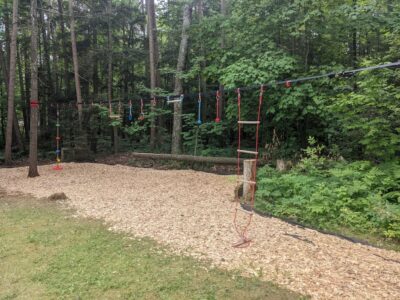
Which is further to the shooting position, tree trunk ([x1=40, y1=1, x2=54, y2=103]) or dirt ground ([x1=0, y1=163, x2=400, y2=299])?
tree trunk ([x1=40, y1=1, x2=54, y2=103])

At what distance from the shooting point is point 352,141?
6.27 meters

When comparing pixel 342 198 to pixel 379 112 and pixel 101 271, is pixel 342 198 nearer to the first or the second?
pixel 379 112

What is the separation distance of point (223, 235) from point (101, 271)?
1.65 m

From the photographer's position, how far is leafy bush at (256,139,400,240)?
3.97 metres

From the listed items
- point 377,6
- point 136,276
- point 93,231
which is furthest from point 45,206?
point 377,6

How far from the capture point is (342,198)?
4.48 metres

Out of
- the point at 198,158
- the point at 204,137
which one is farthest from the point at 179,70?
the point at 198,158


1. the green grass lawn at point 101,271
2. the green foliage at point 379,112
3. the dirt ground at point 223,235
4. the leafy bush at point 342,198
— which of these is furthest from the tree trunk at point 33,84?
the green foliage at point 379,112

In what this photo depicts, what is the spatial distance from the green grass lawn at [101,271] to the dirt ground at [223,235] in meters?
0.27

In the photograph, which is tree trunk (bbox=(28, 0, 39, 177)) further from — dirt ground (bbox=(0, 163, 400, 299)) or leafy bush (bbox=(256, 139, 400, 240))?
leafy bush (bbox=(256, 139, 400, 240))

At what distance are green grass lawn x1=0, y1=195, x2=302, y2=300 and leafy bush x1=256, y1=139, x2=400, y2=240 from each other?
80.7 inches

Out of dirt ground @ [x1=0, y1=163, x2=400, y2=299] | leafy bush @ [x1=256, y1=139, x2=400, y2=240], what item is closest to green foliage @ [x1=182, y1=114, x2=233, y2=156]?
dirt ground @ [x1=0, y1=163, x2=400, y2=299]

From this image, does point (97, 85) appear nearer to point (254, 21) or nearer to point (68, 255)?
point (254, 21)

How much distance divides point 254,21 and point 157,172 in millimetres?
5135
